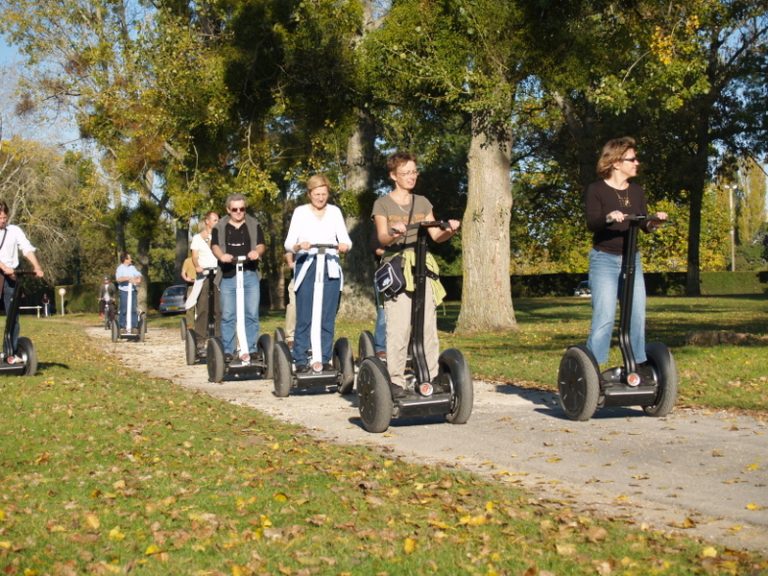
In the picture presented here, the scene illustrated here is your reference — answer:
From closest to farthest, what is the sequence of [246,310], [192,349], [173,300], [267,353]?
[267,353]
[246,310]
[192,349]
[173,300]

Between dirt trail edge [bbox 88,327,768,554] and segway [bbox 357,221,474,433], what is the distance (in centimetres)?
15

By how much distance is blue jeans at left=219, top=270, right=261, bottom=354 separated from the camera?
13250 millimetres

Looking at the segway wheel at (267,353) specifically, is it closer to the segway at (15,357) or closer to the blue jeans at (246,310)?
the blue jeans at (246,310)

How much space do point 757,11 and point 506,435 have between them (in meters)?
20.5

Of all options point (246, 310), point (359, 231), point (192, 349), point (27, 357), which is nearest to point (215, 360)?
point (246, 310)

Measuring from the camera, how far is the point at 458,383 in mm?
8711

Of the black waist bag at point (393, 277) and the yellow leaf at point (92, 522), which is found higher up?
the black waist bag at point (393, 277)

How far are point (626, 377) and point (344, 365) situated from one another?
10.9 feet

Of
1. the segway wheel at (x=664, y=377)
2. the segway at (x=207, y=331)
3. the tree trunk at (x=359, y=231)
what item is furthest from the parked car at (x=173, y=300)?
the segway wheel at (x=664, y=377)

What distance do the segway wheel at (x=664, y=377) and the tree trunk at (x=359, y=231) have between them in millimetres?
21536

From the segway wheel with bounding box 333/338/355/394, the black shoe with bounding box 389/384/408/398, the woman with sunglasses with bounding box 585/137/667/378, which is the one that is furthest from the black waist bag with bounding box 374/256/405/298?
the segway wheel with bounding box 333/338/355/394

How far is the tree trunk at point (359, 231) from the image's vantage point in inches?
1225

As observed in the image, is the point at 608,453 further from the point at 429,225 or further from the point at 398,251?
the point at 398,251

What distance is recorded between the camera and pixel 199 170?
29391 millimetres
